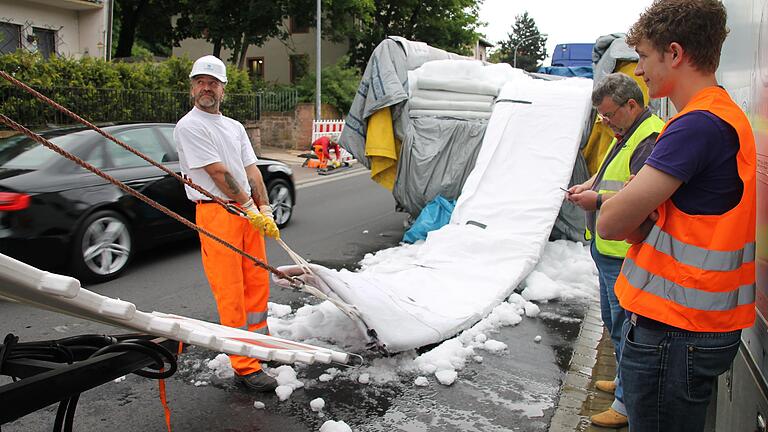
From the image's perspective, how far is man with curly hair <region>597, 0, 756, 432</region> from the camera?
1896 mm

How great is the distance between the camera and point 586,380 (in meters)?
4.13

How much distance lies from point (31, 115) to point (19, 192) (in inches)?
349

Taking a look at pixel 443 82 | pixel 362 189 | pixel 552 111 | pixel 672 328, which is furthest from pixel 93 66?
pixel 672 328

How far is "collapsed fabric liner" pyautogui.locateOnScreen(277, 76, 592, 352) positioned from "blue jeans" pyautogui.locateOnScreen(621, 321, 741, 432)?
214cm

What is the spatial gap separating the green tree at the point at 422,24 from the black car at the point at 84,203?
2490 cm

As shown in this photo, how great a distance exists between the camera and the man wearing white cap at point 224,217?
3.80 m

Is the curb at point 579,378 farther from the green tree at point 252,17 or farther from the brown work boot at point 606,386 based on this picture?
the green tree at point 252,17

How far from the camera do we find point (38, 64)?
13391 mm

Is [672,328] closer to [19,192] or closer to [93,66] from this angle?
[19,192]

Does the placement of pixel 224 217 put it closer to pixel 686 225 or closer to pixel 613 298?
pixel 613 298

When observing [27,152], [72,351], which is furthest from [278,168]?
[72,351]

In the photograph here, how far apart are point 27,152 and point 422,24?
29.0m

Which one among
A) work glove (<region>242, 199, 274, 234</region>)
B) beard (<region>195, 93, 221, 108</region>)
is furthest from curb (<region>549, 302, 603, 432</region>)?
beard (<region>195, 93, 221, 108</region>)

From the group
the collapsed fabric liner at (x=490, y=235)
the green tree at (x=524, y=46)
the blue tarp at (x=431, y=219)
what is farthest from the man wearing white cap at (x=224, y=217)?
the green tree at (x=524, y=46)
